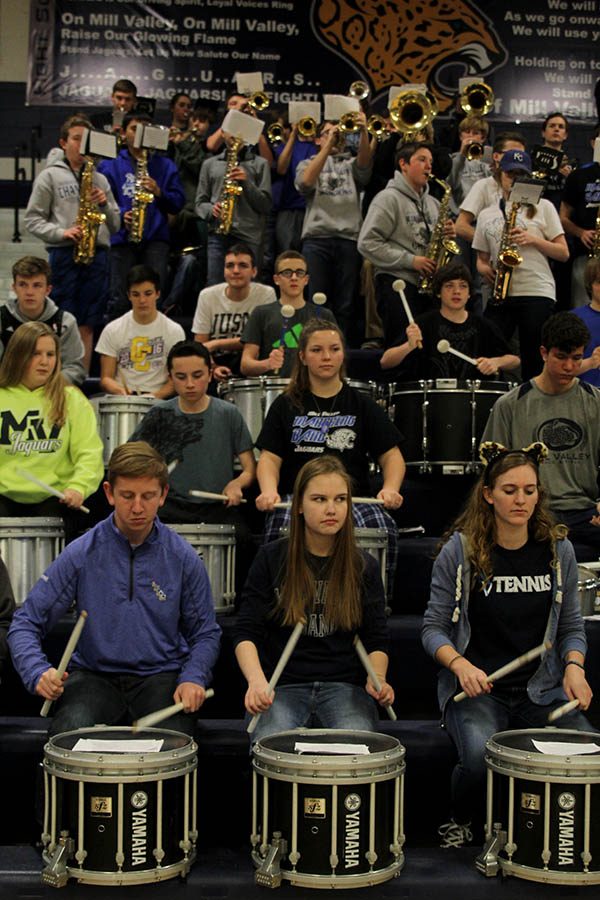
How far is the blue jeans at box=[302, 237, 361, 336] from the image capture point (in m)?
8.05

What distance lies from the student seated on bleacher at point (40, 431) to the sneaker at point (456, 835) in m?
2.04

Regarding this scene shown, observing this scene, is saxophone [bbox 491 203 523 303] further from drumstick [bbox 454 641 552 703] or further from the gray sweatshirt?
drumstick [bbox 454 641 552 703]

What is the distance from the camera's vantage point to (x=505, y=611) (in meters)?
4.18

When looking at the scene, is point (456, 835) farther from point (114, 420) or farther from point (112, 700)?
point (114, 420)

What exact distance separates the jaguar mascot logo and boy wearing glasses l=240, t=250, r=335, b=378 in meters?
5.71

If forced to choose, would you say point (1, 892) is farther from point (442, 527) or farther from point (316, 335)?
point (442, 527)

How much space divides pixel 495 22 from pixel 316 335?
7.85 metres

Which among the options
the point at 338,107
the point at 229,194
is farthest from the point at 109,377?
the point at 338,107

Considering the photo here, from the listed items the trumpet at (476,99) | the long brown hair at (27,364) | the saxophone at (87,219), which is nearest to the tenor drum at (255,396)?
the long brown hair at (27,364)

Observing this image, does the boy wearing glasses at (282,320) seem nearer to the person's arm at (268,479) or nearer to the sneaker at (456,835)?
the person's arm at (268,479)

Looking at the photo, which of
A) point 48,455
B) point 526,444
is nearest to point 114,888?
point 48,455

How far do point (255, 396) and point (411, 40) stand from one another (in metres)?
6.96

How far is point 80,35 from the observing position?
11953 mm

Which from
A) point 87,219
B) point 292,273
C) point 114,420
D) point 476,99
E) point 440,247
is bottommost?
point 114,420
